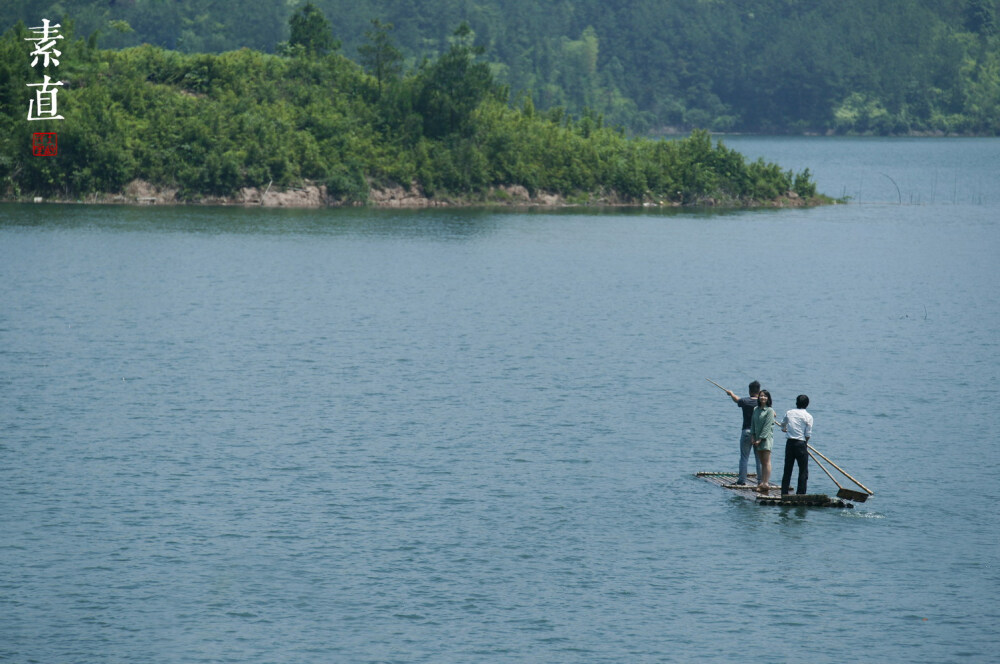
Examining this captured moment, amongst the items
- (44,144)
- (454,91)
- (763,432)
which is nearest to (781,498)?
(763,432)

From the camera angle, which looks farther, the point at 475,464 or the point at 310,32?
the point at 310,32

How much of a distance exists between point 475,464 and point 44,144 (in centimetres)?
7832

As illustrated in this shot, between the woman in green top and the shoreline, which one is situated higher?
the shoreline

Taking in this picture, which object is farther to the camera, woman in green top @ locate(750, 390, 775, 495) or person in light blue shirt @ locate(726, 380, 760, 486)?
person in light blue shirt @ locate(726, 380, 760, 486)

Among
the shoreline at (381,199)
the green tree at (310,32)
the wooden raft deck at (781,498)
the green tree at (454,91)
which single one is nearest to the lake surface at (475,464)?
the wooden raft deck at (781,498)

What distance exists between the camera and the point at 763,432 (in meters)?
35.1

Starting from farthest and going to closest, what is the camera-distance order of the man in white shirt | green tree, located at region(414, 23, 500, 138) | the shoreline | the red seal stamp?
green tree, located at region(414, 23, 500, 138) → the shoreline → the red seal stamp → the man in white shirt

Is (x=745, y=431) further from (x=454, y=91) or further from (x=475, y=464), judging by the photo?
(x=454, y=91)

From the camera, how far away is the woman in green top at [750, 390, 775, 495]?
35.1 metres

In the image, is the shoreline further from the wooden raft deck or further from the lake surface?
the wooden raft deck

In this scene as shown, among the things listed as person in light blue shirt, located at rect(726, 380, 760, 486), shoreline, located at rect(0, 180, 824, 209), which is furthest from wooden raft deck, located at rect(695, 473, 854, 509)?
shoreline, located at rect(0, 180, 824, 209)

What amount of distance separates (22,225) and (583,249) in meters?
39.9

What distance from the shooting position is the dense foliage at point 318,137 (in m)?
111

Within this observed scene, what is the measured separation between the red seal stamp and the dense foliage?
821mm
